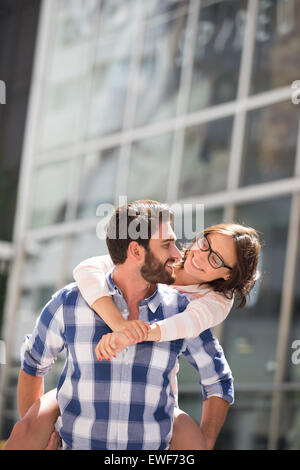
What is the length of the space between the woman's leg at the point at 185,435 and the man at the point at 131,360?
0.6 inches

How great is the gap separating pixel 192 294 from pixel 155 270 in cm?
24

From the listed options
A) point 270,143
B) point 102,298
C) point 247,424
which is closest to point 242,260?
point 102,298

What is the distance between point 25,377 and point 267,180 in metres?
5.25

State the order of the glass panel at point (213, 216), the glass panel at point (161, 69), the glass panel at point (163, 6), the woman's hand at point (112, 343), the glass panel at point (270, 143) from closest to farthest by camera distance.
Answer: the woman's hand at point (112, 343)
the glass panel at point (270, 143)
the glass panel at point (213, 216)
the glass panel at point (161, 69)
the glass panel at point (163, 6)

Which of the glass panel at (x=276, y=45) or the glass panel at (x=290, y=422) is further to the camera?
the glass panel at (x=276, y=45)

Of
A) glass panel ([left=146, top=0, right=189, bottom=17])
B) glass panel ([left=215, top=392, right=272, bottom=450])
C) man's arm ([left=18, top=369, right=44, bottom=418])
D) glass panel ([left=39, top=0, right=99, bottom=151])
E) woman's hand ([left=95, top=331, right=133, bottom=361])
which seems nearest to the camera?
woman's hand ([left=95, top=331, right=133, bottom=361])

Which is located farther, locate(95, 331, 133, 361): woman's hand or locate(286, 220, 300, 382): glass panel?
locate(286, 220, 300, 382): glass panel

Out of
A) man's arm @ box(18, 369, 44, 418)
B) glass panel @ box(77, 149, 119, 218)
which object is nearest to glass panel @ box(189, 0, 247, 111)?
glass panel @ box(77, 149, 119, 218)

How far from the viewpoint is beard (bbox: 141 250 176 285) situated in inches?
77.8

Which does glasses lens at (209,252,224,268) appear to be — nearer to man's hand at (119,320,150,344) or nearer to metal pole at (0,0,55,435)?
man's hand at (119,320,150,344)

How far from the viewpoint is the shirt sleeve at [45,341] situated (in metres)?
2.07

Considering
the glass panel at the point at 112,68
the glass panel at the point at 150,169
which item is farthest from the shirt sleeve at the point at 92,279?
the glass panel at the point at 112,68

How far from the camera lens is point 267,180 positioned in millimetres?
7051

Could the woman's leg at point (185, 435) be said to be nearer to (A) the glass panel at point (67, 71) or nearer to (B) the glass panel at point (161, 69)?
(B) the glass panel at point (161, 69)
